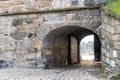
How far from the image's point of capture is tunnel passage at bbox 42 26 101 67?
10758 mm

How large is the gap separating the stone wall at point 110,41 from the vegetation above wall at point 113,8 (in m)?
0.12

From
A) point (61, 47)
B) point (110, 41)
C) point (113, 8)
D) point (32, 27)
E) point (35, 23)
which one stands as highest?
point (113, 8)

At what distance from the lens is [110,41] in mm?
8484

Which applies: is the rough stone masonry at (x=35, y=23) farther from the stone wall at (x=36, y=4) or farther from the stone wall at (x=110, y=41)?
the stone wall at (x=110, y=41)

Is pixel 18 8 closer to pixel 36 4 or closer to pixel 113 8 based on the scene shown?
pixel 36 4

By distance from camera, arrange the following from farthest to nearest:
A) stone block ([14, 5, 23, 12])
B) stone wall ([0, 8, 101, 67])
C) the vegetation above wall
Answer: stone block ([14, 5, 23, 12]), stone wall ([0, 8, 101, 67]), the vegetation above wall

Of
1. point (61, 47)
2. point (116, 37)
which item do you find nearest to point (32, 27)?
point (61, 47)

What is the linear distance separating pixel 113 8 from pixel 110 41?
39.0 inches

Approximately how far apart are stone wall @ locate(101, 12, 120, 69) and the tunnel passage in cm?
197

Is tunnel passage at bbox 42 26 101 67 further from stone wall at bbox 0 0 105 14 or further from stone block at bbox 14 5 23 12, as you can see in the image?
stone block at bbox 14 5 23 12

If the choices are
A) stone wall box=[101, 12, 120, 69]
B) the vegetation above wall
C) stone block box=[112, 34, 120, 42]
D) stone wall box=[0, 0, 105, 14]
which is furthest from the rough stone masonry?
stone block box=[112, 34, 120, 42]

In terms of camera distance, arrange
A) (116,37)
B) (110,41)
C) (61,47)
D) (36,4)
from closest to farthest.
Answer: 1. (116,37)
2. (110,41)
3. (36,4)
4. (61,47)

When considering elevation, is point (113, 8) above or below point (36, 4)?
below

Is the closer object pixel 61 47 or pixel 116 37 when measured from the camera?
pixel 116 37
